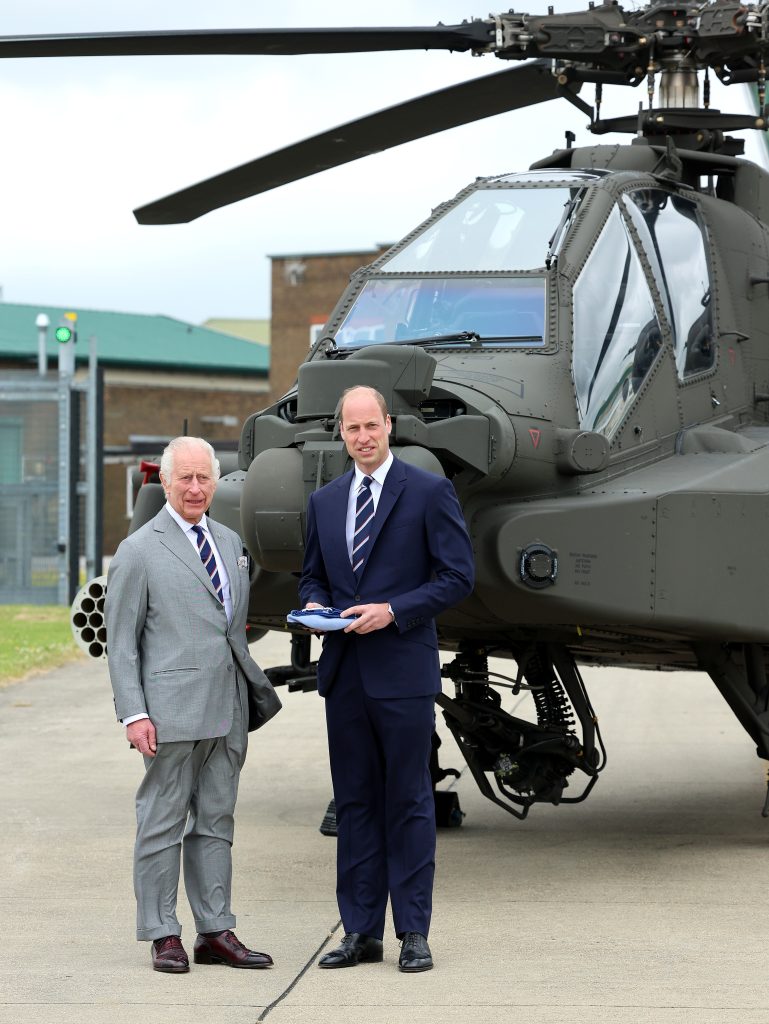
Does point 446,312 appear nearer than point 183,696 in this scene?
No

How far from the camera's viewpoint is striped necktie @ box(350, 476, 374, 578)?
5.83m

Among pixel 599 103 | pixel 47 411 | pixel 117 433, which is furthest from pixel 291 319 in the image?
pixel 599 103

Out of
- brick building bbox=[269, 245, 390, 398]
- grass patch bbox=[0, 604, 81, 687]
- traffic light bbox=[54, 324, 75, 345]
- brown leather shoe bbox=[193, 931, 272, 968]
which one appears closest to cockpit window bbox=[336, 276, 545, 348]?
brown leather shoe bbox=[193, 931, 272, 968]

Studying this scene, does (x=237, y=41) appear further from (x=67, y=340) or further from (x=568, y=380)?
(x=67, y=340)

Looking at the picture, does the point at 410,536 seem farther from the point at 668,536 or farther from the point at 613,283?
the point at 613,283

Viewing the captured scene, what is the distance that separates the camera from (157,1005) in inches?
208

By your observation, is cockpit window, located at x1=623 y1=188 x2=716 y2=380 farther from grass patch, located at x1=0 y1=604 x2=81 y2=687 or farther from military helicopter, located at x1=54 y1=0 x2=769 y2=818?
grass patch, located at x1=0 y1=604 x2=81 y2=687

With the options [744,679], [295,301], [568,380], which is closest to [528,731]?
[744,679]

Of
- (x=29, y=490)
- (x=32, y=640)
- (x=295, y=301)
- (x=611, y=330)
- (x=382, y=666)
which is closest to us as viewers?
(x=382, y=666)

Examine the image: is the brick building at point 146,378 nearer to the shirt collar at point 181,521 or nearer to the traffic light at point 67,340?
the traffic light at point 67,340

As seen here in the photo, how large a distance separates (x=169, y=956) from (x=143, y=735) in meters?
0.72

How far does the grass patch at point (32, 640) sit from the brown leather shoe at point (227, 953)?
9.33 m

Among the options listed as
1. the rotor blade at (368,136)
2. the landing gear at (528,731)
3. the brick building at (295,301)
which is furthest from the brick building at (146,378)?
the landing gear at (528,731)

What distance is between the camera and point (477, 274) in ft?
25.0
